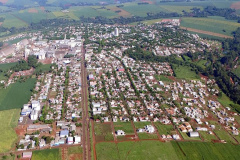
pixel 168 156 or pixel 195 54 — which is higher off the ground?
pixel 195 54

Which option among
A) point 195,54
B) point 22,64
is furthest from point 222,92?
point 22,64

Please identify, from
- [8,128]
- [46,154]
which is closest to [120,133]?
[46,154]

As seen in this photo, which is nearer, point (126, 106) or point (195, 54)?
point (126, 106)

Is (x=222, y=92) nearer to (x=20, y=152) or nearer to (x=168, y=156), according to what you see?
(x=168, y=156)

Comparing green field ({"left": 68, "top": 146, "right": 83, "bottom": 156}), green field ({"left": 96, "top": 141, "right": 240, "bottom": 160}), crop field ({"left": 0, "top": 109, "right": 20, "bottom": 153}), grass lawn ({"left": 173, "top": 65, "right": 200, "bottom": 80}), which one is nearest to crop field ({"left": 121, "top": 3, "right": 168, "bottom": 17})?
grass lawn ({"left": 173, "top": 65, "right": 200, "bottom": 80})

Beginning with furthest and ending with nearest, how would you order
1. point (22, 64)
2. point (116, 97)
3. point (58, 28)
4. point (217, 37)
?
point (58, 28)
point (217, 37)
point (22, 64)
point (116, 97)

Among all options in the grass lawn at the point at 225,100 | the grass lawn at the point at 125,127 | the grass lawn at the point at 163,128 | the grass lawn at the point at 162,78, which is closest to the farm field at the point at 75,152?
the grass lawn at the point at 125,127

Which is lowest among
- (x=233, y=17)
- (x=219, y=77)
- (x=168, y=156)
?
(x=168, y=156)
